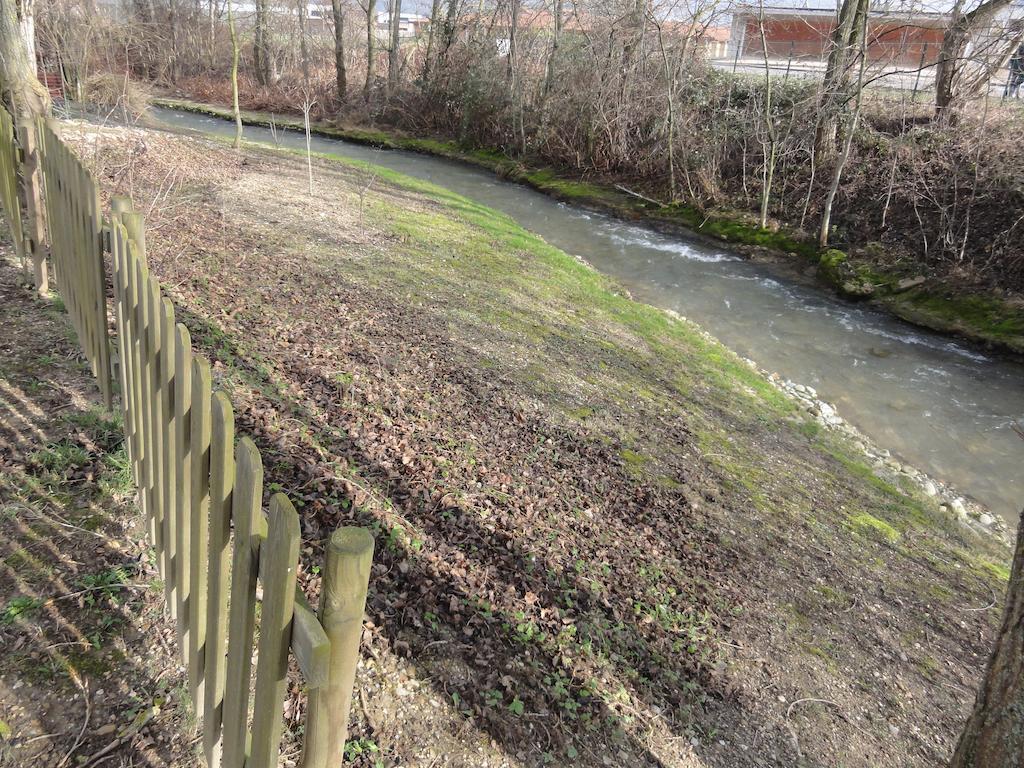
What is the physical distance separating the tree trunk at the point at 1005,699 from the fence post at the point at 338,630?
2081 millimetres

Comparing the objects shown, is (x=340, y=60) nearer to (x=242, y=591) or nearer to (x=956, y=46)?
(x=956, y=46)

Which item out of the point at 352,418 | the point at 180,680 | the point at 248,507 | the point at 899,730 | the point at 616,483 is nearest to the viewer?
the point at 248,507

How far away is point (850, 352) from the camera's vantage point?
1099cm

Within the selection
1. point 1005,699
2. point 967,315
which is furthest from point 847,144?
point 1005,699

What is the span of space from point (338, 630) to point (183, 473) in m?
0.99

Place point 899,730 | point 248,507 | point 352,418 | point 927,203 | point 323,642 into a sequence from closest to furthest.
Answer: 1. point 323,642
2. point 248,507
3. point 899,730
4. point 352,418
5. point 927,203

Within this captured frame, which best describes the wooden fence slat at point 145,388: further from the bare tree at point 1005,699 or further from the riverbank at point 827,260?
the riverbank at point 827,260

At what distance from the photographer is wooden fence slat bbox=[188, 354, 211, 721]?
1860 mm

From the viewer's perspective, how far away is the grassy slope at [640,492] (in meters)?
3.35

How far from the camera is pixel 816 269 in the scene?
14383 millimetres

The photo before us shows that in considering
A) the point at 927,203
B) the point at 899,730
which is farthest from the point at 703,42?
the point at 899,730

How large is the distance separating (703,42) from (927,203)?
7.91 metres

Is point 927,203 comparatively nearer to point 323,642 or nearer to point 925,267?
point 925,267

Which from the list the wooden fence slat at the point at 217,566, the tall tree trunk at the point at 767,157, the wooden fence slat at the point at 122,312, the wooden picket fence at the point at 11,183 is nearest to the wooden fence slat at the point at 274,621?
the wooden fence slat at the point at 217,566
